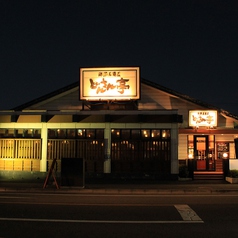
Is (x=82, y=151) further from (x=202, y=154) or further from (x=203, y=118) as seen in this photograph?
(x=202, y=154)

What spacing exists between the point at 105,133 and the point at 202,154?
7380 mm

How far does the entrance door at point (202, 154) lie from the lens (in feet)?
81.5

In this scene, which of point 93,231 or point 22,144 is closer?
point 93,231

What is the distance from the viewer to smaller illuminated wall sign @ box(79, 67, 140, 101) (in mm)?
21875

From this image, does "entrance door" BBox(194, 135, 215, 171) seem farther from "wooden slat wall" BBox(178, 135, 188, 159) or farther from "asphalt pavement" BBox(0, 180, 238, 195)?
"asphalt pavement" BBox(0, 180, 238, 195)

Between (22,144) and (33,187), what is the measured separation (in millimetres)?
4472

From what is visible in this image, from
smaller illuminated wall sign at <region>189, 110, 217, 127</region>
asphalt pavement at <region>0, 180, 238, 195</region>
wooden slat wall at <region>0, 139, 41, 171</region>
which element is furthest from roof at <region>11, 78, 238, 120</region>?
asphalt pavement at <region>0, 180, 238, 195</region>

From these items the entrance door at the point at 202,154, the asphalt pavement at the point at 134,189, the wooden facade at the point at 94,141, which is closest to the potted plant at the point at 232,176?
the asphalt pavement at the point at 134,189

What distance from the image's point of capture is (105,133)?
2147 cm

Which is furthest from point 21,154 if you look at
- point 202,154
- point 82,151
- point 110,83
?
point 202,154

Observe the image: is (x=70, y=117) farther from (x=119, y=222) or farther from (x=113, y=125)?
(x=119, y=222)

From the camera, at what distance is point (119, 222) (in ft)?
32.7

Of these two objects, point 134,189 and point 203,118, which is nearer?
point 134,189

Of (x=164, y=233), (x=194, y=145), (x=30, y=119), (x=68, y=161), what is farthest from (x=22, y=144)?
(x=164, y=233)
